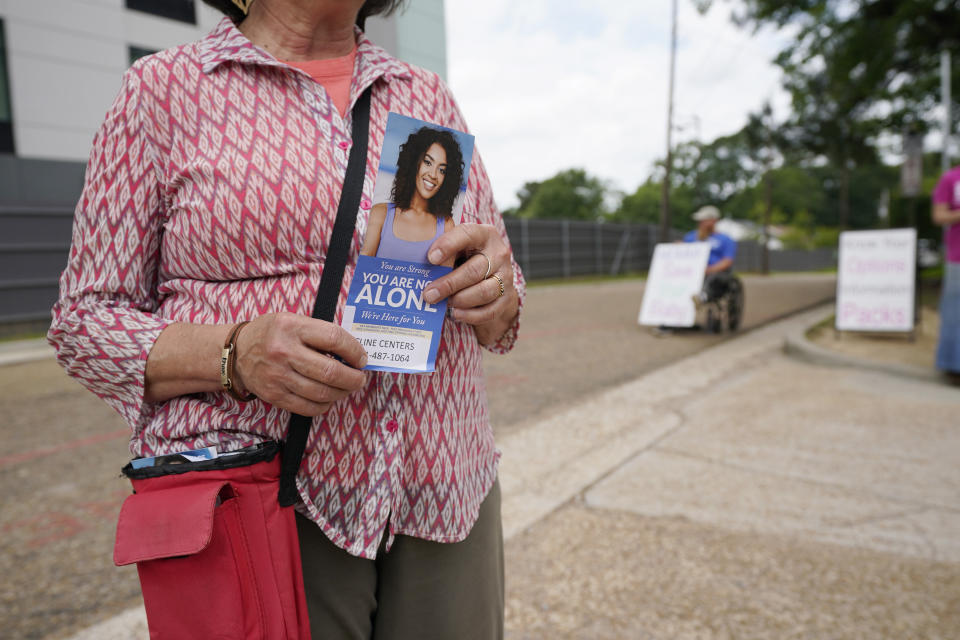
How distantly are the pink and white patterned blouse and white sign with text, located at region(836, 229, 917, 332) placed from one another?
25.6 feet

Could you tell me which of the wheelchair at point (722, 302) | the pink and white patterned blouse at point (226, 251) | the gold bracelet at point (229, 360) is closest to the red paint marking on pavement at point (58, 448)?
the pink and white patterned blouse at point (226, 251)

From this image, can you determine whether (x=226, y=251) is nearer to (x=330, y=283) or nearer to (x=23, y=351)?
(x=330, y=283)

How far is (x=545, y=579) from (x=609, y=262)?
90.9 ft

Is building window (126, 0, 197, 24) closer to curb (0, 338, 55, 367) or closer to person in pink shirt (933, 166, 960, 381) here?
curb (0, 338, 55, 367)

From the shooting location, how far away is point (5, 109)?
12.7 meters

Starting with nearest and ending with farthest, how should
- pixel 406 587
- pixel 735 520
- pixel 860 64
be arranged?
1. pixel 406 587
2. pixel 735 520
3. pixel 860 64

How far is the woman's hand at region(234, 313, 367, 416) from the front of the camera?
2.98 feet

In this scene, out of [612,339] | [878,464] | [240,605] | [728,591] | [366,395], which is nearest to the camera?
[240,605]

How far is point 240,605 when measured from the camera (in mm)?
904

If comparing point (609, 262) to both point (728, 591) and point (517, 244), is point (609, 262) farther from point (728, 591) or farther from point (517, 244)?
point (728, 591)

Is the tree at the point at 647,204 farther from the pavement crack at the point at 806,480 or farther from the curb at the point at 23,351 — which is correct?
the pavement crack at the point at 806,480

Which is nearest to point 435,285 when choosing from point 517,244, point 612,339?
point 612,339

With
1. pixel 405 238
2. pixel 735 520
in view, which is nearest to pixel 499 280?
pixel 405 238

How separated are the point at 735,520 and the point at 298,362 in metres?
2.55
